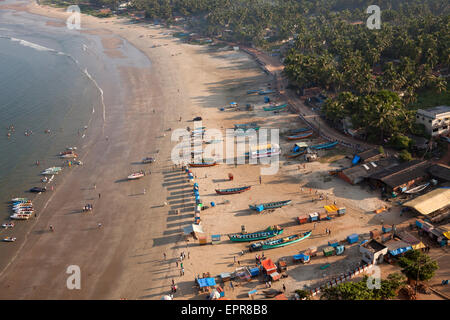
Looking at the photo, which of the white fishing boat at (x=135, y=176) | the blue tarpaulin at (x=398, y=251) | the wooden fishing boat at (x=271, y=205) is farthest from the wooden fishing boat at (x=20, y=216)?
the blue tarpaulin at (x=398, y=251)

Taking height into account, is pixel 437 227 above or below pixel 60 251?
above

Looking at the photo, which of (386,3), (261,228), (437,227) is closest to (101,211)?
(261,228)

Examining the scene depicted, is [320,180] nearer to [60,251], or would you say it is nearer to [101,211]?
[101,211]

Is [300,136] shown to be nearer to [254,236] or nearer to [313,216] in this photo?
[313,216]

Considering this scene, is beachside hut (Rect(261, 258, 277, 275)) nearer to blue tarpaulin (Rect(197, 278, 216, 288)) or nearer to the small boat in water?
blue tarpaulin (Rect(197, 278, 216, 288))

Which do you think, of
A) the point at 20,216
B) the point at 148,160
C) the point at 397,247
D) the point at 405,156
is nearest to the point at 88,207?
the point at 20,216

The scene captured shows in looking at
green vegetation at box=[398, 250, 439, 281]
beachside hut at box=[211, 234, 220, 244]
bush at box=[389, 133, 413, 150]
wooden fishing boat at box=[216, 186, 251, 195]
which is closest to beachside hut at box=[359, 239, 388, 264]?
green vegetation at box=[398, 250, 439, 281]
